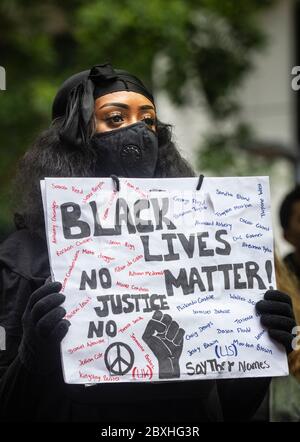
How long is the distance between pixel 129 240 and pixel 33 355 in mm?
468

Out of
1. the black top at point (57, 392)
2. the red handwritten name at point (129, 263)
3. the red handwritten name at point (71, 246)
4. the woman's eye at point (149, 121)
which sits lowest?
the black top at point (57, 392)

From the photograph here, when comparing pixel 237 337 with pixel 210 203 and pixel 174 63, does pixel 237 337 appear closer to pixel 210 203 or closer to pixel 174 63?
pixel 210 203

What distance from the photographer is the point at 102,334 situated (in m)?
2.97

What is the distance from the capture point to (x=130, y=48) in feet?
24.8

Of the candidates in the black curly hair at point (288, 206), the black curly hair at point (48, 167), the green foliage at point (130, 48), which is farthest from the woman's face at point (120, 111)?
the green foliage at point (130, 48)

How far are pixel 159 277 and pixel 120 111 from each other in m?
0.57

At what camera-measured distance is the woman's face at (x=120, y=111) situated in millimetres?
3232

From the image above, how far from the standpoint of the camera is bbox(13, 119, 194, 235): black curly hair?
10.5ft

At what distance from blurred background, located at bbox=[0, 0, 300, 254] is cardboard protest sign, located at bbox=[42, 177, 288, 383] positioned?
13.4 feet

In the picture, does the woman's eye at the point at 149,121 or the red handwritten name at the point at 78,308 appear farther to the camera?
the woman's eye at the point at 149,121

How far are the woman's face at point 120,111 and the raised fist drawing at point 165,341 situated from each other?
0.64 metres

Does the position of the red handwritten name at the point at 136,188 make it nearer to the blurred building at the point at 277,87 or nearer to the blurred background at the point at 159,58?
the blurred background at the point at 159,58

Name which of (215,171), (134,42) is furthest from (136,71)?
(215,171)

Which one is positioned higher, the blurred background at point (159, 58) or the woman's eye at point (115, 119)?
the blurred background at point (159, 58)
